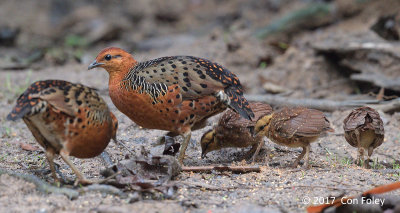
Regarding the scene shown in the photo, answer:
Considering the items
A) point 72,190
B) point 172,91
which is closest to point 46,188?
point 72,190

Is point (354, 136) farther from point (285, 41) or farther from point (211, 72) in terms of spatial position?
point (285, 41)

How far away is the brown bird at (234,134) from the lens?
6.02 metres

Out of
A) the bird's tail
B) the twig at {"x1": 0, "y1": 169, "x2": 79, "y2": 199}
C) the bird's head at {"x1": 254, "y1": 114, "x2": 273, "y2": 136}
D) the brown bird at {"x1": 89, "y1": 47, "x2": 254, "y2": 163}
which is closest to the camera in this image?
the twig at {"x1": 0, "y1": 169, "x2": 79, "y2": 199}

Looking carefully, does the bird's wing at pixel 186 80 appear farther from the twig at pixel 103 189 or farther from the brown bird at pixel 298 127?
the twig at pixel 103 189

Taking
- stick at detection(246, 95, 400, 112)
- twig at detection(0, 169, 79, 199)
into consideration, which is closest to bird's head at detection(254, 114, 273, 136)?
stick at detection(246, 95, 400, 112)

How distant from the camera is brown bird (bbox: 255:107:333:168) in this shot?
5.55m

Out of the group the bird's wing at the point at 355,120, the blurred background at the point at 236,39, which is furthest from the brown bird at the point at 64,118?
the blurred background at the point at 236,39

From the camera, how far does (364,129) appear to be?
220 inches

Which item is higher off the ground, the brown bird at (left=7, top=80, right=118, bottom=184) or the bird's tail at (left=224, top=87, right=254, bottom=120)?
the bird's tail at (left=224, top=87, right=254, bottom=120)

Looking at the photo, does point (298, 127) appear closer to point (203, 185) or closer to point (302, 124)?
point (302, 124)

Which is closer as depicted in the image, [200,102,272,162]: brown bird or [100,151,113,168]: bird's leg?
[100,151,113,168]: bird's leg

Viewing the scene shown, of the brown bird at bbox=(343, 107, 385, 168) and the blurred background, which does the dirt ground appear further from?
the brown bird at bbox=(343, 107, 385, 168)

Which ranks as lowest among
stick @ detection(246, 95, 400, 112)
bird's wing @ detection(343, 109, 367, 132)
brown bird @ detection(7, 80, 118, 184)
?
brown bird @ detection(7, 80, 118, 184)

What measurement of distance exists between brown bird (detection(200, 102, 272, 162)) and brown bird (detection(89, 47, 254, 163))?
37 centimetres
